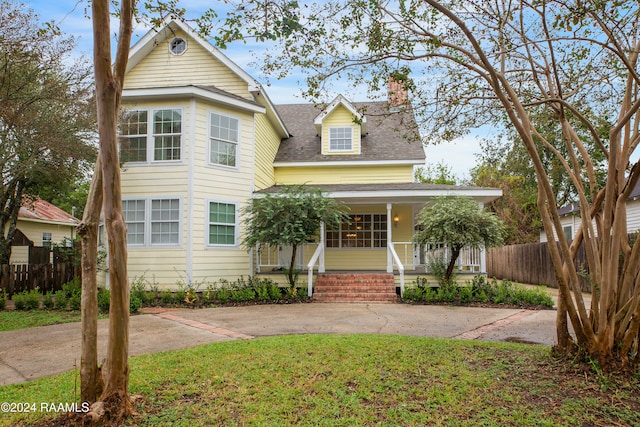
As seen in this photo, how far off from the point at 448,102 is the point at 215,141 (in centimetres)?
768

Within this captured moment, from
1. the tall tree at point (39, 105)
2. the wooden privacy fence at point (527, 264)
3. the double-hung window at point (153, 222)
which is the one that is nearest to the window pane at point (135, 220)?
the double-hung window at point (153, 222)

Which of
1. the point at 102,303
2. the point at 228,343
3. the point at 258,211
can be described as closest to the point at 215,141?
the point at 258,211

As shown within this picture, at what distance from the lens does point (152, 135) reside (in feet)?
38.3

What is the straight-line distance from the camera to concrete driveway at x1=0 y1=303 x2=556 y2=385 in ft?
18.9

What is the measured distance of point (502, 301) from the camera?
10.5 meters

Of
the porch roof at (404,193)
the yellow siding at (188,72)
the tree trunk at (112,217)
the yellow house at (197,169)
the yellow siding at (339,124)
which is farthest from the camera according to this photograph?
the yellow siding at (339,124)

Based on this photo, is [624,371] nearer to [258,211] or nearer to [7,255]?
[258,211]

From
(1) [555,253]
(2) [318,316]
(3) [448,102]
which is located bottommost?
(2) [318,316]

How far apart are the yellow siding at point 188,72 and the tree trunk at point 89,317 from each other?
993 cm

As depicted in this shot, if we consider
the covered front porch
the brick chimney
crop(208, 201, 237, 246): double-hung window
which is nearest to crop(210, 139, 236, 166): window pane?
crop(208, 201, 237, 246): double-hung window

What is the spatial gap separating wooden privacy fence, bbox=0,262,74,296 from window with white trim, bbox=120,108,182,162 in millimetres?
4311

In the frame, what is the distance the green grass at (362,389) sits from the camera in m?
3.47

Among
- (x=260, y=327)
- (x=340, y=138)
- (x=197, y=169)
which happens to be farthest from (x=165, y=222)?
(x=340, y=138)

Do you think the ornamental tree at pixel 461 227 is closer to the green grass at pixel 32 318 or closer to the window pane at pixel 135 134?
the window pane at pixel 135 134
